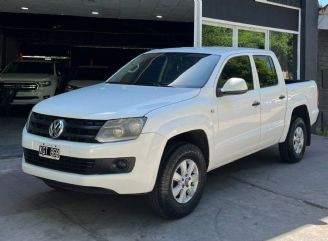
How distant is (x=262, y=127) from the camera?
6.69 metres

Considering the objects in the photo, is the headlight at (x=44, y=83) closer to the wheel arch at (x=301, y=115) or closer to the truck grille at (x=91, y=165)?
the wheel arch at (x=301, y=115)

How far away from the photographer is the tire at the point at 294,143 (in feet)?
25.5

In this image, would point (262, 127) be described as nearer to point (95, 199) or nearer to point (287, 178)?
point (287, 178)

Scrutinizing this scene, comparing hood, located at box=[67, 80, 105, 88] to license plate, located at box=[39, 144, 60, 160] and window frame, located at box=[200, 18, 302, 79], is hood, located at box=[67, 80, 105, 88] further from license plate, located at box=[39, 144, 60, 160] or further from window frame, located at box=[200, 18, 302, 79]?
license plate, located at box=[39, 144, 60, 160]

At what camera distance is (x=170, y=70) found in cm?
607

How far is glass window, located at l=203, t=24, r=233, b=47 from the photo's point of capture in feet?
36.5

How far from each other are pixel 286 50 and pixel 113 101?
10419 millimetres

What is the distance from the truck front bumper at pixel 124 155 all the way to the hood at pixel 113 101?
0.91 ft

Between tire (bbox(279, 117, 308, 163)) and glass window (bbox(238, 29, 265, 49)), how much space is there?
4.72m

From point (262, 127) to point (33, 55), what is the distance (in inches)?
927

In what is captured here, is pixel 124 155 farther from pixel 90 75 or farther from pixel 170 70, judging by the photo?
pixel 90 75

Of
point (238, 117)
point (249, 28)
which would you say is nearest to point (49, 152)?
point (238, 117)

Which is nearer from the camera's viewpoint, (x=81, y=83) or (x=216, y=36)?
(x=216, y=36)

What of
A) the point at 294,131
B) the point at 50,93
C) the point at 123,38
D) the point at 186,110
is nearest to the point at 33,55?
the point at 123,38
